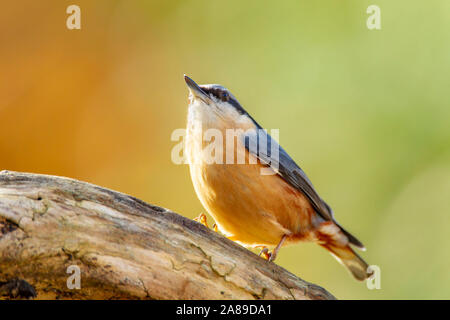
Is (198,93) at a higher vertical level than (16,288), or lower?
higher

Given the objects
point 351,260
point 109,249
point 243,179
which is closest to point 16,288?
point 109,249

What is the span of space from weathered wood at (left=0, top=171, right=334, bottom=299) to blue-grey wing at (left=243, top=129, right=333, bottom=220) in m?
0.90

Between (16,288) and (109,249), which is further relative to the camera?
(109,249)

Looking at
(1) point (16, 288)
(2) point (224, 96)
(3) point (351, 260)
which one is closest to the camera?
(1) point (16, 288)

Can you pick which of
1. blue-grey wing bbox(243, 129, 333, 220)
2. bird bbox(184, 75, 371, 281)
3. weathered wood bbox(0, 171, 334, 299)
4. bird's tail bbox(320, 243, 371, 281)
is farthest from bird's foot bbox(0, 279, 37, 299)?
bird's tail bbox(320, 243, 371, 281)

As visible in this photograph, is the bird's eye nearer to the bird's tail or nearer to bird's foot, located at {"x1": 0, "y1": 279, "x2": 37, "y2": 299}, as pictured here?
the bird's tail

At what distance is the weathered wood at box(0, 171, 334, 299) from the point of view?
240 cm

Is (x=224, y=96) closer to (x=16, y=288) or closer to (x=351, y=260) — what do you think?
(x=16, y=288)

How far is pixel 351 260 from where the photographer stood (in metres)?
4.64

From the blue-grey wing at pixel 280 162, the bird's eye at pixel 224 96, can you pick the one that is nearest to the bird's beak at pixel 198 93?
the bird's eye at pixel 224 96

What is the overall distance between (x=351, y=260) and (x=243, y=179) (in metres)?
1.96
